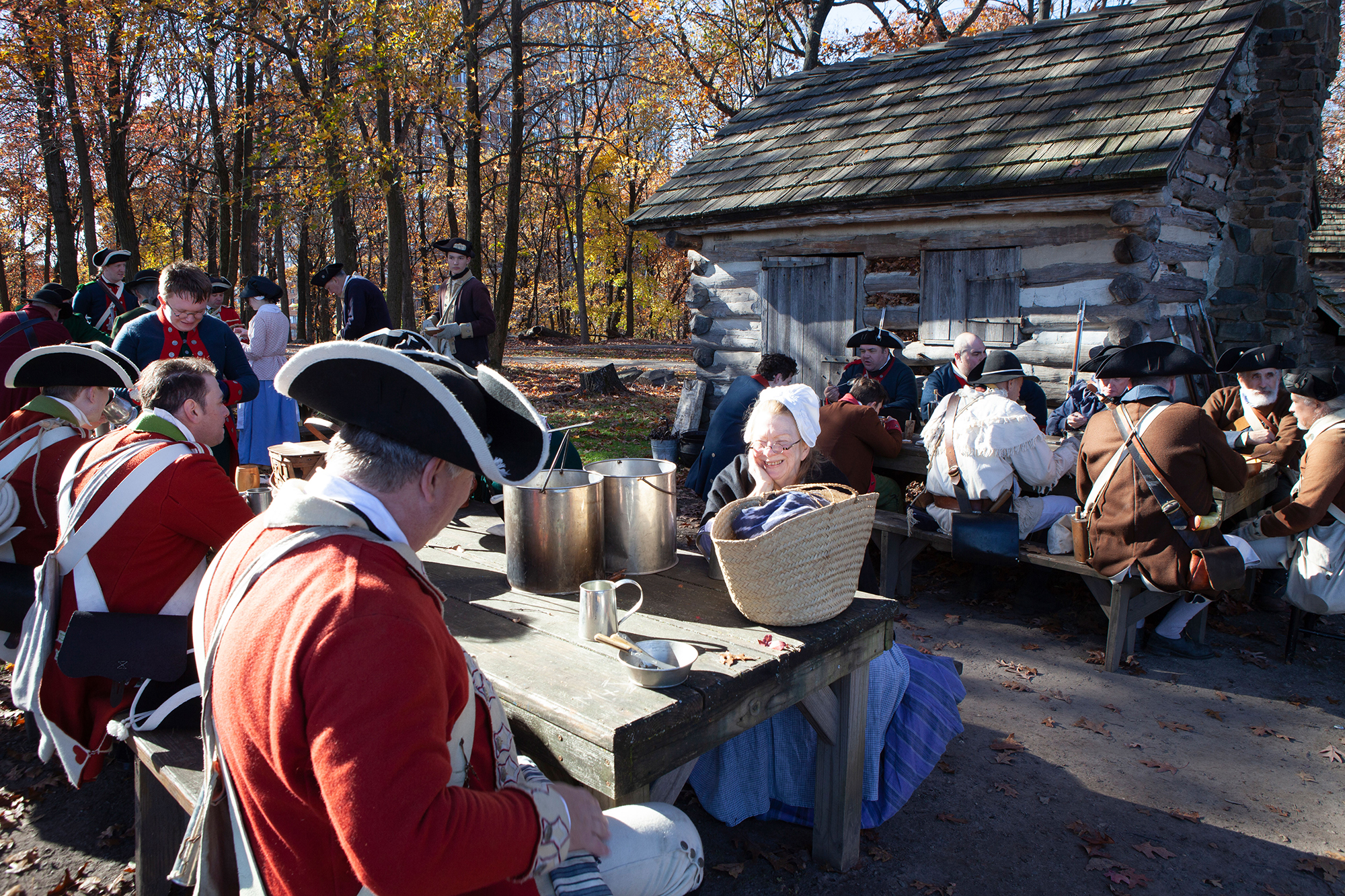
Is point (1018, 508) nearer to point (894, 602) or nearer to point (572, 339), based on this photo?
point (894, 602)

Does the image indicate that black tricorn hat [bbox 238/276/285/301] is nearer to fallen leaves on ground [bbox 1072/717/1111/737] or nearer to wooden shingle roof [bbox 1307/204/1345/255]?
fallen leaves on ground [bbox 1072/717/1111/737]

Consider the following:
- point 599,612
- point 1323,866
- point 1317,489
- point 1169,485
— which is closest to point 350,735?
point 599,612

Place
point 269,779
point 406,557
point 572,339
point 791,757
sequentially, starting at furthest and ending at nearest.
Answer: point 572,339
point 791,757
point 406,557
point 269,779

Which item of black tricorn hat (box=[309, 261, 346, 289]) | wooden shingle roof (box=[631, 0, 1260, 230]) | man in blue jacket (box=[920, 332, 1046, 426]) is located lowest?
man in blue jacket (box=[920, 332, 1046, 426])

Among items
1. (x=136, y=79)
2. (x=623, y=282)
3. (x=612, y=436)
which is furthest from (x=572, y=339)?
(x=612, y=436)

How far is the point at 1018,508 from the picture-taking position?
508 centimetres

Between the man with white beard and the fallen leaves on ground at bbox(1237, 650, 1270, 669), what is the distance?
1.42 m

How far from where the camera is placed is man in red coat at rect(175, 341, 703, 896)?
1.25m

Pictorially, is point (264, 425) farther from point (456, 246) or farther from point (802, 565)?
point (802, 565)

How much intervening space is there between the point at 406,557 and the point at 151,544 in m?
1.66

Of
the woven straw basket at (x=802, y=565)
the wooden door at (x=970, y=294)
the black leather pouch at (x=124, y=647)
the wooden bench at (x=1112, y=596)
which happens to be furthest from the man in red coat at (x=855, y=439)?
the black leather pouch at (x=124, y=647)

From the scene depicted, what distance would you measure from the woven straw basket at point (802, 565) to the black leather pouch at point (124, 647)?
1729 mm

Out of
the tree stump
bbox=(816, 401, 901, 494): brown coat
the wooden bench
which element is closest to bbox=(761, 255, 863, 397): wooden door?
bbox=(816, 401, 901, 494): brown coat

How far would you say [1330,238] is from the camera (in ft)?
54.4
